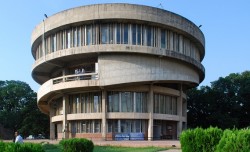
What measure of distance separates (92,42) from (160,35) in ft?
22.3

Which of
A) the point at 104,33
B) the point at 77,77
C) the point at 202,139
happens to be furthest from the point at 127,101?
the point at 202,139

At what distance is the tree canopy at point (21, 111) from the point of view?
62.7 meters

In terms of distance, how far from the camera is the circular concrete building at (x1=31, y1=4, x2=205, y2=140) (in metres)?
37.9

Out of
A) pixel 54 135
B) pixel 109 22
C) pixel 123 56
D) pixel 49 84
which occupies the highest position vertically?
pixel 109 22

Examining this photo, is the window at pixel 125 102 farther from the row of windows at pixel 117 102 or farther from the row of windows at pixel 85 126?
the row of windows at pixel 85 126

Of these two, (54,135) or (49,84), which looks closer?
(49,84)

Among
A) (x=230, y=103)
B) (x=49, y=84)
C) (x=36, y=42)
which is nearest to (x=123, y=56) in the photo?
(x=49, y=84)

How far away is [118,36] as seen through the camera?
3831 centimetres

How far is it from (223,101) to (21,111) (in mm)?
31438

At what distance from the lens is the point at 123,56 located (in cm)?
3834

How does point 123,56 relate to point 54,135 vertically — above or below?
above

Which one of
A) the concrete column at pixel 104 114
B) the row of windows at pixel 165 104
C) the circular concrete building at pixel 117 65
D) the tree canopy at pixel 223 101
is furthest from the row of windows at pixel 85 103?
the tree canopy at pixel 223 101

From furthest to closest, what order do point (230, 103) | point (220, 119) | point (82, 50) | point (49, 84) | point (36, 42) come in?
point (230, 103) → point (220, 119) → point (36, 42) → point (49, 84) → point (82, 50)

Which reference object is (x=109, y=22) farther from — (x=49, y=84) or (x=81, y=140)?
(x=81, y=140)
